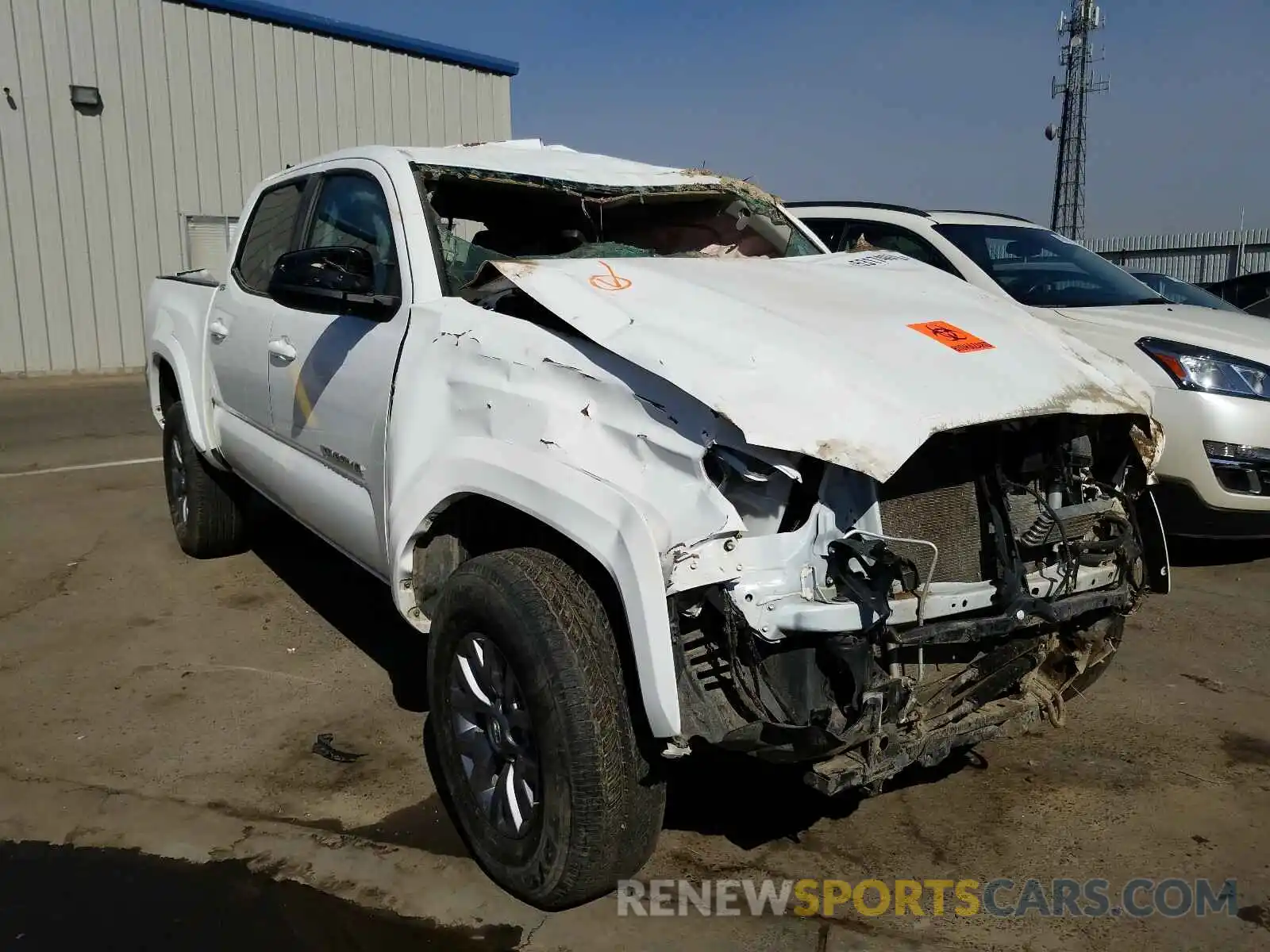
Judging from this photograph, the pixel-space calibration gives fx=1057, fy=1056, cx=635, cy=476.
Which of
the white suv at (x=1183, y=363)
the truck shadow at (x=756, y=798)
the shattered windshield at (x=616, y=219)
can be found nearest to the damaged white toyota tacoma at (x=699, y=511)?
the shattered windshield at (x=616, y=219)

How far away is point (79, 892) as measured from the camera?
2.76m

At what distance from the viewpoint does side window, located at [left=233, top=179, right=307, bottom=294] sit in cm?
443

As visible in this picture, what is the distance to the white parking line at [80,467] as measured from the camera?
25.7 feet

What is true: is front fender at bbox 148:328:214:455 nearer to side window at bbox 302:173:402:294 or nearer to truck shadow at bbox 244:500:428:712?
truck shadow at bbox 244:500:428:712

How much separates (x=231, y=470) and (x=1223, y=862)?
4.30m

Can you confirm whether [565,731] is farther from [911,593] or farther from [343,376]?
[343,376]

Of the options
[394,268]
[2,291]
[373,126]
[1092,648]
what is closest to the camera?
[1092,648]

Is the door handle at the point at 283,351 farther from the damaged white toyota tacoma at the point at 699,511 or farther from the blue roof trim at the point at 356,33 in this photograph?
the blue roof trim at the point at 356,33

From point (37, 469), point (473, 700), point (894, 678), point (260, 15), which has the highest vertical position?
point (260, 15)

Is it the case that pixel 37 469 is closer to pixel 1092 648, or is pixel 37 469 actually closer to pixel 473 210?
pixel 473 210

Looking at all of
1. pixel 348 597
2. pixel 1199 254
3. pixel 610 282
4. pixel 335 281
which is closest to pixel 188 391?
pixel 348 597

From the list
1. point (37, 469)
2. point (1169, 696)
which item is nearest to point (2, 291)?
point (37, 469)

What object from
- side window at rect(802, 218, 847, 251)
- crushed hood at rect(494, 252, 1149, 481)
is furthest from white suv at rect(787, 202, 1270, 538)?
crushed hood at rect(494, 252, 1149, 481)

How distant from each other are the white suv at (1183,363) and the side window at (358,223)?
1.91m
